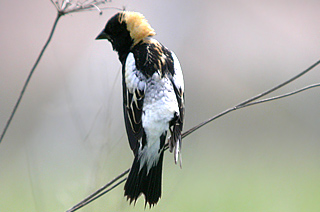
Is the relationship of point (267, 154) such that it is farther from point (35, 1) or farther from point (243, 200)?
point (35, 1)

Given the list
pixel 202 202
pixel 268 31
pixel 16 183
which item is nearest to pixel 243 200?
pixel 202 202

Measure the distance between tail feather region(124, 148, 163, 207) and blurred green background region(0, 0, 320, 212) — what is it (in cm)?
170

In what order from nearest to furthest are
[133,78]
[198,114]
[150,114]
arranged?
[150,114] → [133,78] → [198,114]

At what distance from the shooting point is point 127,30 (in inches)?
109

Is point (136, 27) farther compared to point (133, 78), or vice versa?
point (136, 27)

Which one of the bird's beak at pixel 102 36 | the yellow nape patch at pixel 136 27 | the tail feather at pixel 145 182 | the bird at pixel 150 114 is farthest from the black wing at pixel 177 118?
the bird's beak at pixel 102 36

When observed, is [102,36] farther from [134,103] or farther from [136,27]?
[134,103]

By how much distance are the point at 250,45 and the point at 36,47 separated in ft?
8.55

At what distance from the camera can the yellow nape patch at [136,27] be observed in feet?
9.03

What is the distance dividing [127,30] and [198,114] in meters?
2.75

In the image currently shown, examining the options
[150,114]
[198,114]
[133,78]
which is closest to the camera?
[150,114]

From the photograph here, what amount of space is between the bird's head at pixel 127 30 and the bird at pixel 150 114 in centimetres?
18

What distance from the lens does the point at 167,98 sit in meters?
2.38

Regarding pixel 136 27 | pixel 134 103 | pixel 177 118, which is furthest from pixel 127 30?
pixel 177 118
